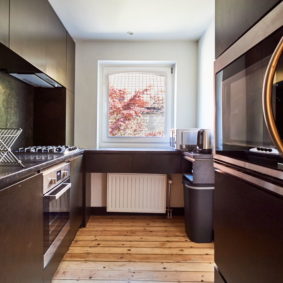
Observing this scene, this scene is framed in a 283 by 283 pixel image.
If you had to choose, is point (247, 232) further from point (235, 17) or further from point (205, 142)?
point (205, 142)

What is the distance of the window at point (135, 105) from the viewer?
3.02 meters

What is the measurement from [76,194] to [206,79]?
178 centimetres

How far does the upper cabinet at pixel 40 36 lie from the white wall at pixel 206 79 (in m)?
1.48

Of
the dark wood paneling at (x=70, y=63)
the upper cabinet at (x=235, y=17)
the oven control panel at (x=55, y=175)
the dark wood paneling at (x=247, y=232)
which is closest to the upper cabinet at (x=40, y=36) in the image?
the dark wood paneling at (x=70, y=63)

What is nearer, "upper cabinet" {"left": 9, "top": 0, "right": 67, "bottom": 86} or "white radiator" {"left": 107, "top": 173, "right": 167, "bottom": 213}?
"upper cabinet" {"left": 9, "top": 0, "right": 67, "bottom": 86}

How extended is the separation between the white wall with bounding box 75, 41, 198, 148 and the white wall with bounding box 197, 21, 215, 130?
13 cm

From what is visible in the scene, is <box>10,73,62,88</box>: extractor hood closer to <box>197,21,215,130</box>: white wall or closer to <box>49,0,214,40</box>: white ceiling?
<box>49,0,214,40</box>: white ceiling

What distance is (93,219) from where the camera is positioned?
274cm

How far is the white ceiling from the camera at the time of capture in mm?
2021

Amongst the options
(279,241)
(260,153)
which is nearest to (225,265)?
(279,241)

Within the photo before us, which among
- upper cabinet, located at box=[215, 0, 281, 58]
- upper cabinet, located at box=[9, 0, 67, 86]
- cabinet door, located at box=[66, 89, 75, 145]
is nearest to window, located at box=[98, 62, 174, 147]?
cabinet door, located at box=[66, 89, 75, 145]

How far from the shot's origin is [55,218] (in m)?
1.51

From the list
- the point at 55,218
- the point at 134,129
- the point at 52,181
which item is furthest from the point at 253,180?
the point at 134,129

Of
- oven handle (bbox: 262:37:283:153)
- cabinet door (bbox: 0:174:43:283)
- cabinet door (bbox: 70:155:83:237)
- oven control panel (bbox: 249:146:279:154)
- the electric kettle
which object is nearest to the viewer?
oven handle (bbox: 262:37:283:153)
